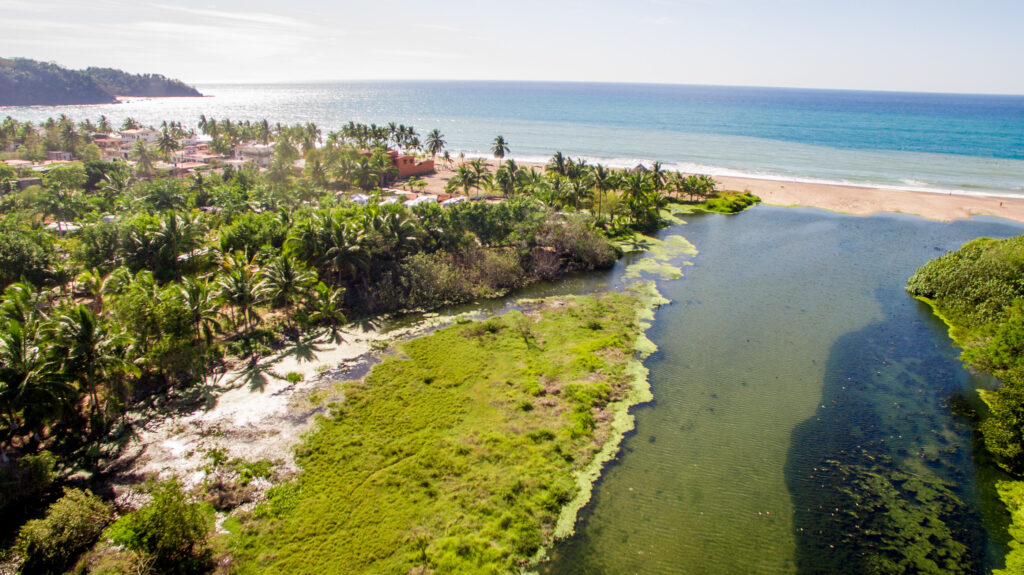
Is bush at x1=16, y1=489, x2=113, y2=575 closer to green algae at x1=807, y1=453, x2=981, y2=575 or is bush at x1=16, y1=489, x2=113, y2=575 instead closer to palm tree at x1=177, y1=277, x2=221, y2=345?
palm tree at x1=177, y1=277, x2=221, y2=345

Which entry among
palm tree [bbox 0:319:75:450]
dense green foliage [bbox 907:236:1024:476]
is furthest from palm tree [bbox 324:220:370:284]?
dense green foliage [bbox 907:236:1024:476]

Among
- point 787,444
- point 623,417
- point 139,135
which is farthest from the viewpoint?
point 139,135

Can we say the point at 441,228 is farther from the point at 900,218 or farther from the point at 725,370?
the point at 900,218

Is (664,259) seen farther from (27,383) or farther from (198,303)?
(27,383)

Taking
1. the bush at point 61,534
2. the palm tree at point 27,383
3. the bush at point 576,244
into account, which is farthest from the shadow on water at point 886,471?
the palm tree at point 27,383

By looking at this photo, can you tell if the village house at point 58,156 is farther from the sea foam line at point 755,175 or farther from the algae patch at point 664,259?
the algae patch at point 664,259

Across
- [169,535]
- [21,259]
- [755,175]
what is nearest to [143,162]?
[21,259]
